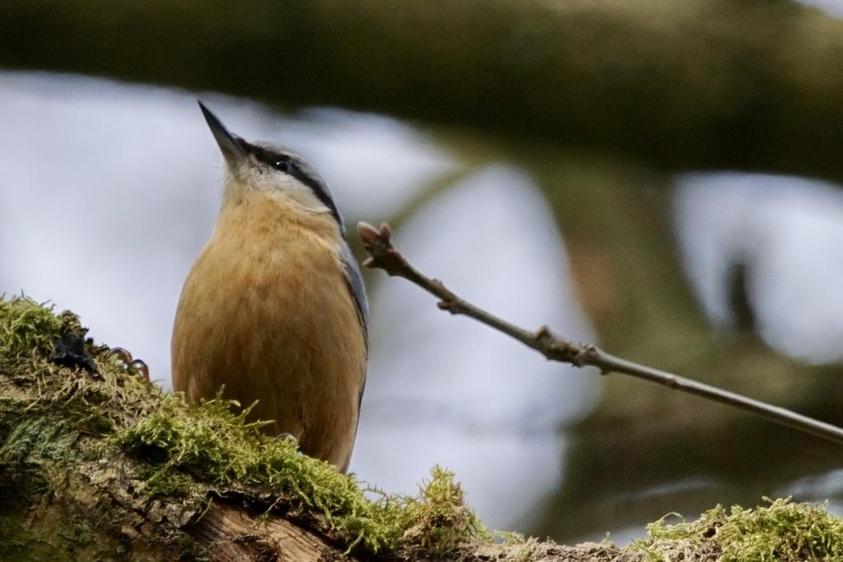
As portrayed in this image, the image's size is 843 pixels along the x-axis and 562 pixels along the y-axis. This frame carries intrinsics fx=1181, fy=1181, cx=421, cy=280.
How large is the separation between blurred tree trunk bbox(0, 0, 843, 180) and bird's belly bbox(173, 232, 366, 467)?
0.87 metres

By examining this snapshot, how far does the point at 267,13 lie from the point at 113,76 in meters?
0.47

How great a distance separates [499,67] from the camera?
3.40 metres

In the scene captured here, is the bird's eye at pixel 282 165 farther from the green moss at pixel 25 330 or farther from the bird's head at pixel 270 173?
the green moss at pixel 25 330

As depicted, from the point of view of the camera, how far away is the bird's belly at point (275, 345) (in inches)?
155

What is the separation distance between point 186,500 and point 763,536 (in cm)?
120

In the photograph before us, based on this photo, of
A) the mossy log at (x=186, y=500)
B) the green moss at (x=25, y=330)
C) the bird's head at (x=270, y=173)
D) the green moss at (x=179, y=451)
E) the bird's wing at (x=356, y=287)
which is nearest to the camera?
the mossy log at (x=186, y=500)

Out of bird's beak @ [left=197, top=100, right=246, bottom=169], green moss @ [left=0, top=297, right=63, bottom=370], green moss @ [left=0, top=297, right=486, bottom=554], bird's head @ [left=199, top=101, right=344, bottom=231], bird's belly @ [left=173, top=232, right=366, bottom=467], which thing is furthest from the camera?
bird's beak @ [left=197, top=100, right=246, bottom=169]

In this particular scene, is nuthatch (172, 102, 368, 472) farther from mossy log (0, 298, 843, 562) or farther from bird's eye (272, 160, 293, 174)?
mossy log (0, 298, 843, 562)

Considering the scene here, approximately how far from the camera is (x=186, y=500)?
8.05 feet

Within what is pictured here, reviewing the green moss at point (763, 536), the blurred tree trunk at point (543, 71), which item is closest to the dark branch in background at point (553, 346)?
the green moss at point (763, 536)

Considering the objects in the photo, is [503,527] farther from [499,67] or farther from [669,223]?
[499,67]

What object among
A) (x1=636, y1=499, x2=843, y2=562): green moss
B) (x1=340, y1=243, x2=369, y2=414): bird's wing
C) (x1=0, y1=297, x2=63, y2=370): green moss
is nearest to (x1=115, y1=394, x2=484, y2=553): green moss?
(x1=0, y1=297, x2=63, y2=370): green moss

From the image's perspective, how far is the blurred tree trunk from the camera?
11.1 feet

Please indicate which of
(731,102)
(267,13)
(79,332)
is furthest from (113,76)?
(731,102)
